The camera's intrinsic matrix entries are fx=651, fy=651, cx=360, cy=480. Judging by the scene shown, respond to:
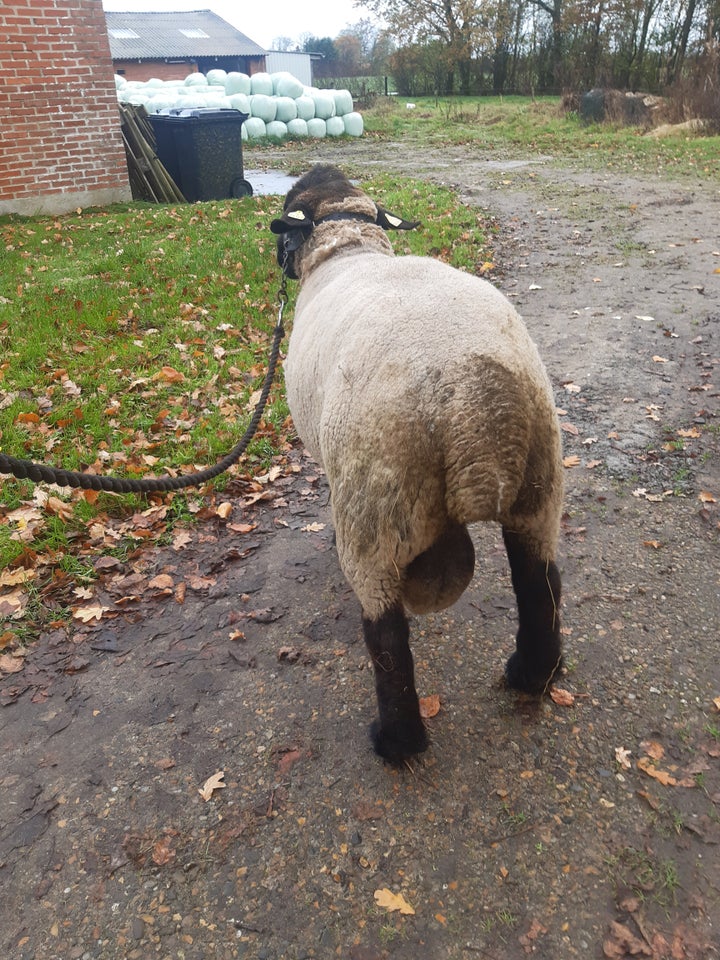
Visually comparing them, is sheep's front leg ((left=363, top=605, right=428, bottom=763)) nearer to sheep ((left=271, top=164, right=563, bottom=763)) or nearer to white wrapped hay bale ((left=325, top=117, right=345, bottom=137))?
sheep ((left=271, top=164, right=563, bottom=763))

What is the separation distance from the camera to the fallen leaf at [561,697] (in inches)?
121

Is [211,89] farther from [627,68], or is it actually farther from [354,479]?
[354,479]

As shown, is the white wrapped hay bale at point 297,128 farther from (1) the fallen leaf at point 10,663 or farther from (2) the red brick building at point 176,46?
(2) the red brick building at point 176,46

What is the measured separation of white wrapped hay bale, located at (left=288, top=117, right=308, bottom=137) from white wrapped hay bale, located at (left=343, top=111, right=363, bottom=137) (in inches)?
65.0

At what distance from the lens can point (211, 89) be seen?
74.1 ft

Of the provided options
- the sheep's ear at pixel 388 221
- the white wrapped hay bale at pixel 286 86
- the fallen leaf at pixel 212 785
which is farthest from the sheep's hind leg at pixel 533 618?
the white wrapped hay bale at pixel 286 86

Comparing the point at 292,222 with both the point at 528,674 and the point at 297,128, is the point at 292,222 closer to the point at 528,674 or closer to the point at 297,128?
the point at 528,674

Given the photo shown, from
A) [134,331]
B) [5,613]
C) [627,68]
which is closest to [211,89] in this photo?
[627,68]

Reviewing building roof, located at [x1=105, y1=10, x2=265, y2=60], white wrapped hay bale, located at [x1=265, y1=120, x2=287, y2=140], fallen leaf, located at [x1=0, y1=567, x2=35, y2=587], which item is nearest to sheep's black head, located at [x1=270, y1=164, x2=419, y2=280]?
fallen leaf, located at [x1=0, y1=567, x2=35, y2=587]

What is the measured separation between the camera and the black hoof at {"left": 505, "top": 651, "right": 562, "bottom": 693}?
9.78ft

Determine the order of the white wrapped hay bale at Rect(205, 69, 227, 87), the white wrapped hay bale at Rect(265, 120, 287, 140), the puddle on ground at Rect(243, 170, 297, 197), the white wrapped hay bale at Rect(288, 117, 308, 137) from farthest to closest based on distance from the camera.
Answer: the white wrapped hay bale at Rect(205, 69, 227, 87), the white wrapped hay bale at Rect(288, 117, 308, 137), the white wrapped hay bale at Rect(265, 120, 287, 140), the puddle on ground at Rect(243, 170, 297, 197)

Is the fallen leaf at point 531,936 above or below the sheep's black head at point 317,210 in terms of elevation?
below

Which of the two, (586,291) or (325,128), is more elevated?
(325,128)

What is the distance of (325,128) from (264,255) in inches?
685
